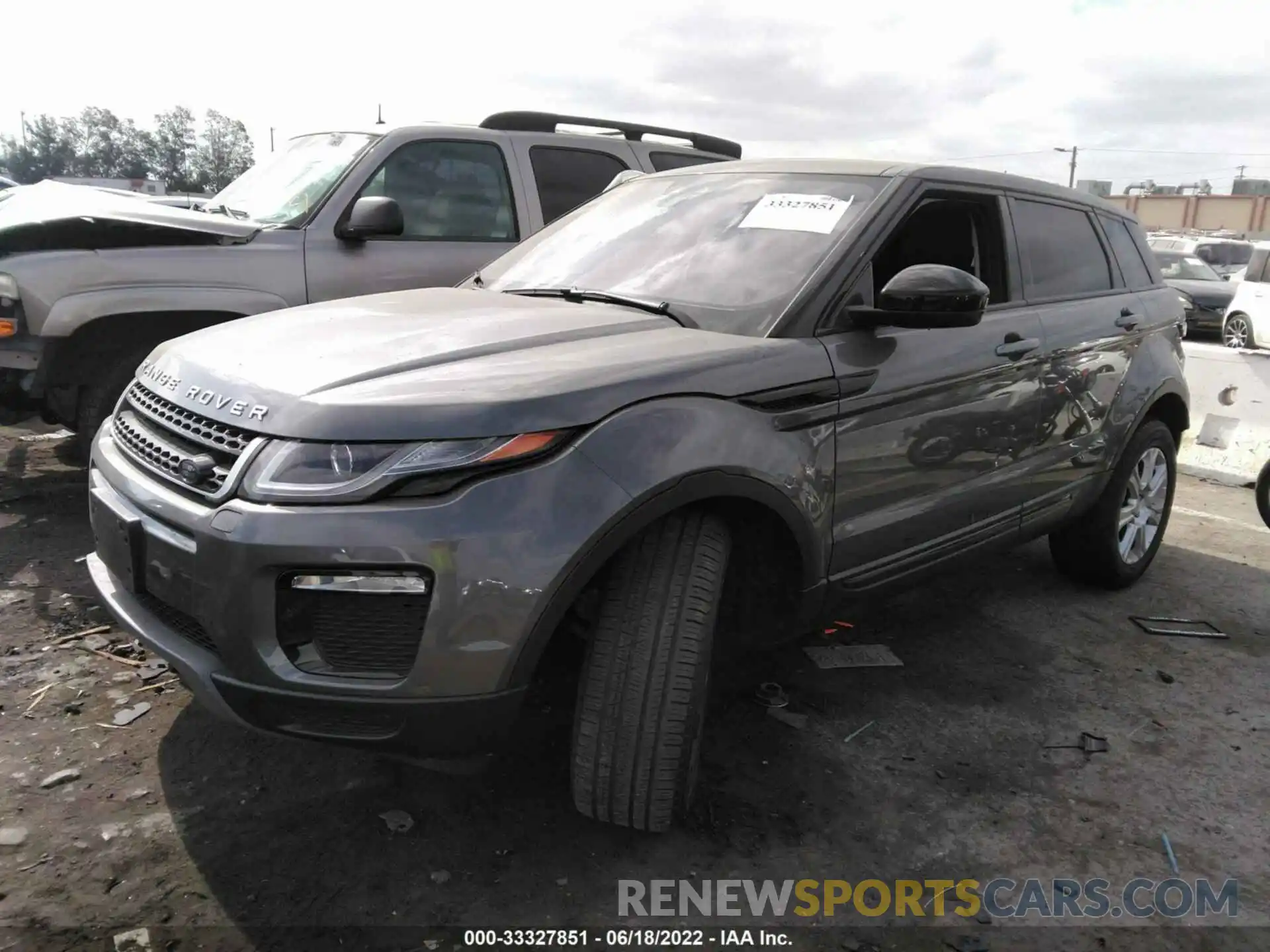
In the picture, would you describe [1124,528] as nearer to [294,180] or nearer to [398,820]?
[398,820]

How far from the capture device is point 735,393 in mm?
2549

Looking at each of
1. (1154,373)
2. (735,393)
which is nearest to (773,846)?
(735,393)

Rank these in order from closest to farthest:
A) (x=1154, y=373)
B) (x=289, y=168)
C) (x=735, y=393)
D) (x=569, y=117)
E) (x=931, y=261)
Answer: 1. (x=735, y=393)
2. (x=931, y=261)
3. (x=1154, y=373)
4. (x=289, y=168)
5. (x=569, y=117)

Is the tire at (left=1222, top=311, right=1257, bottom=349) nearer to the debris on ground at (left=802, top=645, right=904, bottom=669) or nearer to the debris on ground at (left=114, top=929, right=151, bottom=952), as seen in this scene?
the debris on ground at (left=802, top=645, right=904, bottom=669)

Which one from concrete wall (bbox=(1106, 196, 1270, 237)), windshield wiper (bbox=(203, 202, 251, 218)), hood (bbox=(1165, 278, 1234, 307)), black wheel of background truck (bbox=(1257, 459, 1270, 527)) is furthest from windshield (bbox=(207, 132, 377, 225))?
concrete wall (bbox=(1106, 196, 1270, 237))

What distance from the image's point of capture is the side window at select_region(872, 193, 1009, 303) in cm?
349

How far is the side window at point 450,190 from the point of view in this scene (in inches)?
205

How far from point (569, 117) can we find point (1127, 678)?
173 inches

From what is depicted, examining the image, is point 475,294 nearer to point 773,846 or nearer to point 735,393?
point 735,393

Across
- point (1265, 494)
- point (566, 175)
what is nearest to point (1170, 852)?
point (1265, 494)

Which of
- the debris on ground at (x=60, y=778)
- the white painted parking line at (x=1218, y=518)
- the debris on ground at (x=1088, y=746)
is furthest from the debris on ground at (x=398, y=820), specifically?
the white painted parking line at (x=1218, y=518)

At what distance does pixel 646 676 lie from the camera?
2359mm

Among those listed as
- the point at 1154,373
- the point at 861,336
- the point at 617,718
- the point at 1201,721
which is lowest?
the point at 1201,721

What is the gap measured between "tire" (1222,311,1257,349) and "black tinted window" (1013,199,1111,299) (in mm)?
11370
